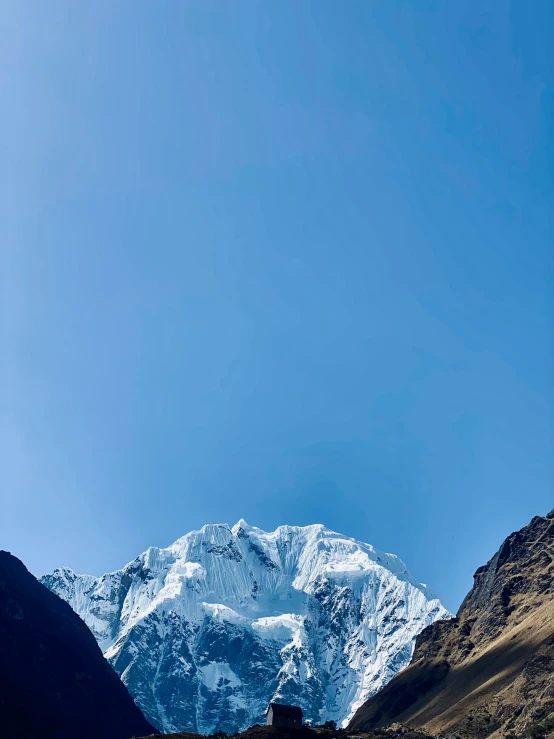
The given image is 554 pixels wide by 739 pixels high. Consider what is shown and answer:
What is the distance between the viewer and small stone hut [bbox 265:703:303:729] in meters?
142

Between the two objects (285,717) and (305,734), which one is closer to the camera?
Result: (305,734)

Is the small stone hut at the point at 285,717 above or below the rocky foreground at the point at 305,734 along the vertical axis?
above

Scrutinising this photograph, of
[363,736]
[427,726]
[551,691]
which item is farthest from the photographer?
[427,726]

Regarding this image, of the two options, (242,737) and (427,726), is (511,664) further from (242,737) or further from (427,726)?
(242,737)

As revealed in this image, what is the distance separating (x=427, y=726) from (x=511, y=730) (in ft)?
121

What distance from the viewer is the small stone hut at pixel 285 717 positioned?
141500mm

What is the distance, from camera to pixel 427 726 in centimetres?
17225

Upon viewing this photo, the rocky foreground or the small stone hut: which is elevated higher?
the small stone hut

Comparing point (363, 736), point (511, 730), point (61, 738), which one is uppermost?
point (61, 738)

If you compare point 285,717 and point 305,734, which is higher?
point 285,717

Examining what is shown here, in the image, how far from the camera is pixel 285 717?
143 metres

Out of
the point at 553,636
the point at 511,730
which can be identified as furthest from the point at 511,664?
the point at 511,730

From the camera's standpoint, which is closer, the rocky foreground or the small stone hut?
the rocky foreground

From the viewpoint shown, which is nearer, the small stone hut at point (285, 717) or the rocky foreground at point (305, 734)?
the rocky foreground at point (305, 734)
